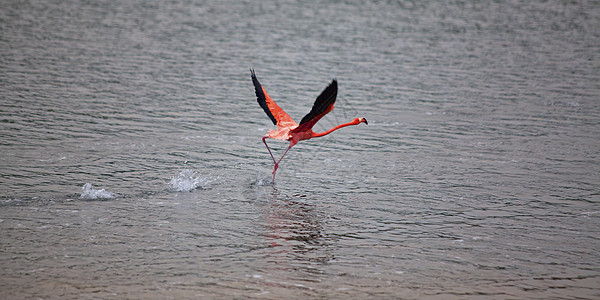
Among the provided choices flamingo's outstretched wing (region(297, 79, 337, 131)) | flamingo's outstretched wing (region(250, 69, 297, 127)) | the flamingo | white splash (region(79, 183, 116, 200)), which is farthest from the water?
flamingo's outstretched wing (region(297, 79, 337, 131))

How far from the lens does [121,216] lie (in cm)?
1016

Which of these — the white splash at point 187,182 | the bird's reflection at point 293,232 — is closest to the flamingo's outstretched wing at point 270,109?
the bird's reflection at point 293,232

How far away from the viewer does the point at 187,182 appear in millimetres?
11586

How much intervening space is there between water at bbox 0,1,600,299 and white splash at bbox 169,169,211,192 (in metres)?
0.03

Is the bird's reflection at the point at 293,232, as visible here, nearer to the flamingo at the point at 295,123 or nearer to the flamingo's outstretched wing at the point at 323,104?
the flamingo at the point at 295,123

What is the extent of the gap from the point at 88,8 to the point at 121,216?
26.1 m

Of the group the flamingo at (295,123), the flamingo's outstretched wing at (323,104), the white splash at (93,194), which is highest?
the flamingo's outstretched wing at (323,104)

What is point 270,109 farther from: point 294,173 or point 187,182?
point 187,182

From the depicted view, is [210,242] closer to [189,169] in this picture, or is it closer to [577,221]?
[189,169]

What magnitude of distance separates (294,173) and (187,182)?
6.85 feet

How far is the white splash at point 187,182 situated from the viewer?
1146cm

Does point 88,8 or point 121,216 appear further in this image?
point 88,8

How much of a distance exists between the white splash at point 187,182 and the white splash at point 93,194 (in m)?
1.04

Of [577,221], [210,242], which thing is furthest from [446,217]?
[210,242]
